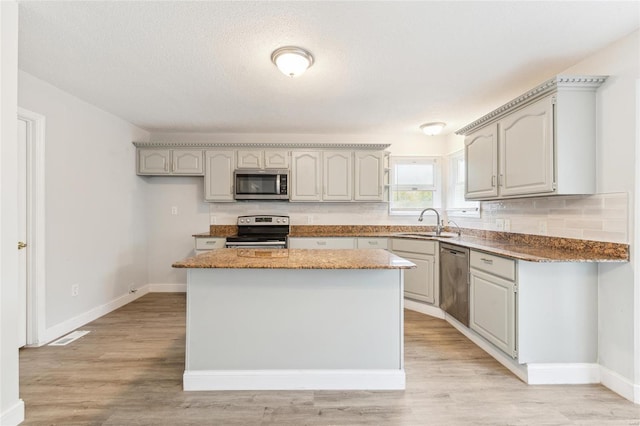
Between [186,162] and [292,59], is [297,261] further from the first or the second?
[186,162]

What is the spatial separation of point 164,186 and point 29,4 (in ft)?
9.07

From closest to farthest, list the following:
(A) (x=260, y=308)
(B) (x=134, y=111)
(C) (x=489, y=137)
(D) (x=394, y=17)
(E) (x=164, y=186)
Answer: (D) (x=394, y=17)
(A) (x=260, y=308)
(C) (x=489, y=137)
(B) (x=134, y=111)
(E) (x=164, y=186)

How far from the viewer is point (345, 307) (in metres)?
1.95

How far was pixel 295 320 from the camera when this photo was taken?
1941mm

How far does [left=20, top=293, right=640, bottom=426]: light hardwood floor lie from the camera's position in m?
1.67

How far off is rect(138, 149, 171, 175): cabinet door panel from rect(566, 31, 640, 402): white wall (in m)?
4.48

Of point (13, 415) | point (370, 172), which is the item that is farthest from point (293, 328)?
point (370, 172)

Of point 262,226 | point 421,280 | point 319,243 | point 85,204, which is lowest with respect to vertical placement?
point 421,280

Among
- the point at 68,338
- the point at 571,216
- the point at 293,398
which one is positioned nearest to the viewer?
the point at 293,398

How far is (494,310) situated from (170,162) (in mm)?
4054

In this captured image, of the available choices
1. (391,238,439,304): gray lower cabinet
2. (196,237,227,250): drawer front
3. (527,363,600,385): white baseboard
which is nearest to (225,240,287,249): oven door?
(196,237,227,250): drawer front

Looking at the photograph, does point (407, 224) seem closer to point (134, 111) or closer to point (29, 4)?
point (134, 111)

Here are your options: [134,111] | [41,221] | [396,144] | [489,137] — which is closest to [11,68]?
[41,221]

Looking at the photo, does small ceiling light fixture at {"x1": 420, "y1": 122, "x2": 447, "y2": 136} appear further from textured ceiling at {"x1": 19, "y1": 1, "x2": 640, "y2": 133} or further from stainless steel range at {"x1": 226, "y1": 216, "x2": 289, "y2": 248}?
stainless steel range at {"x1": 226, "y1": 216, "x2": 289, "y2": 248}
